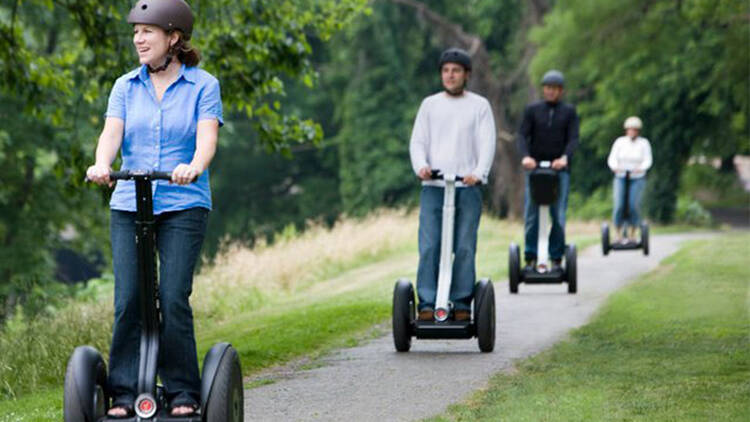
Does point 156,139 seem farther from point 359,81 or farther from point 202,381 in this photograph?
point 359,81

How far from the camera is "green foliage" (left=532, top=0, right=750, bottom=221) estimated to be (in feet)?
106

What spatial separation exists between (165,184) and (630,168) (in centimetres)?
1558

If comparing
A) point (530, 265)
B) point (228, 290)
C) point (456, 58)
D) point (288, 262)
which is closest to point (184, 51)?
point (456, 58)

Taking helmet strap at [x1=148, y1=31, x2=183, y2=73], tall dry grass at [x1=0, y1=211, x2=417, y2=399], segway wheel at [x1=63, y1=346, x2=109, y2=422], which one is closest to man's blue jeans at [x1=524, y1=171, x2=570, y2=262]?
tall dry grass at [x1=0, y1=211, x2=417, y2=399]

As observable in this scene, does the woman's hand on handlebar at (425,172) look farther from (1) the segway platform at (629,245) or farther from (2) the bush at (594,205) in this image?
(2) the bush at (594,205)

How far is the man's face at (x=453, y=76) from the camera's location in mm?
9953

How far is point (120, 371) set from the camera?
18.9ft

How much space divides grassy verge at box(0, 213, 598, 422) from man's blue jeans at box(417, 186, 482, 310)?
0.98 metres

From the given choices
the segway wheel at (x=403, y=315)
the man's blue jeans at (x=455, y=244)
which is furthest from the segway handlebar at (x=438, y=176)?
the segway wheel at (x=403, y=315)

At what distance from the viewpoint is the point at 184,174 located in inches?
209

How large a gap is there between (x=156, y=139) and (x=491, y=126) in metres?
4.50

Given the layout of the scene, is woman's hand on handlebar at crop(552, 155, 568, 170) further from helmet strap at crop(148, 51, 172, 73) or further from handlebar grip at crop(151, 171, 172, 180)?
handlebar grip at crop(151, 171, 172, 180)

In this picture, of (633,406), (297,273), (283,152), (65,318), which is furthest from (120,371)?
(297,273)

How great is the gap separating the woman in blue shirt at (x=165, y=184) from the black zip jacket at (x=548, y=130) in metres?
8.62
